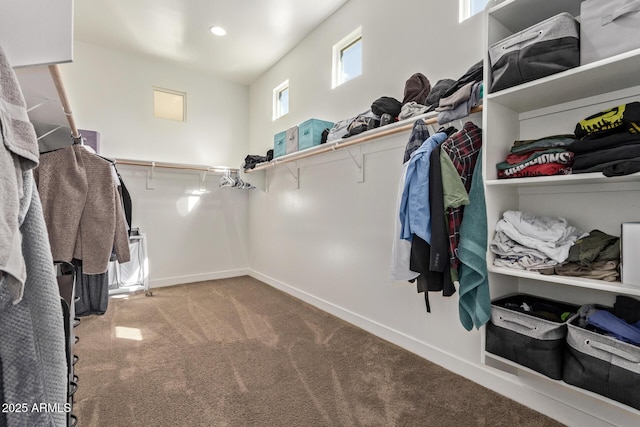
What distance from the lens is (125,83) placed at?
400cm

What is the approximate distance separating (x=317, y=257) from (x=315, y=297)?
43 centimetres

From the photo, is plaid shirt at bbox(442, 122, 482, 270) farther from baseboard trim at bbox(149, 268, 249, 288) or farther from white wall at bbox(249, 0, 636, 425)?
baseboard trim at bbox(149, 268, 249, 288)

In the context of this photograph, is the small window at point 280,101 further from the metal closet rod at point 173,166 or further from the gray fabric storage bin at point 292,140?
the metal closet rod at point 173,166

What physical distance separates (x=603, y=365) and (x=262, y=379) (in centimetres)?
168

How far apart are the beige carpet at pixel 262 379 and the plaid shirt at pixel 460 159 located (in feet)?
2.73

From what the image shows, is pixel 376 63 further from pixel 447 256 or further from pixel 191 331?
pixel 191 331

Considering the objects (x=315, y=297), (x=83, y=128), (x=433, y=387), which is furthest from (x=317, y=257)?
(x=83, y=128)

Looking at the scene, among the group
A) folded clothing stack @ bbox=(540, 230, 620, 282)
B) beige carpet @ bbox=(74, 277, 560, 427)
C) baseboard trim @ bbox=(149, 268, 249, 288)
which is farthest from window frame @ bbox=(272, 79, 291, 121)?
folded clothing stack @ bbox=(540, 230, 620, 282)

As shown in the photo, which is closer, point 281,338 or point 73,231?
point 73,231

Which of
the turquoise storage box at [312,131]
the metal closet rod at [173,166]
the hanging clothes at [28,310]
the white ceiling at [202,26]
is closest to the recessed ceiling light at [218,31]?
the white ceiling at [202,26]

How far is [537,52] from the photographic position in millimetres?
1322

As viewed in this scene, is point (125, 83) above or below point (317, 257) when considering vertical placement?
above

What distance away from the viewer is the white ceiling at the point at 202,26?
9.89 ft

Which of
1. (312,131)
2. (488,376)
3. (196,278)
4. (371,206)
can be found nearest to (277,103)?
(312,131)
